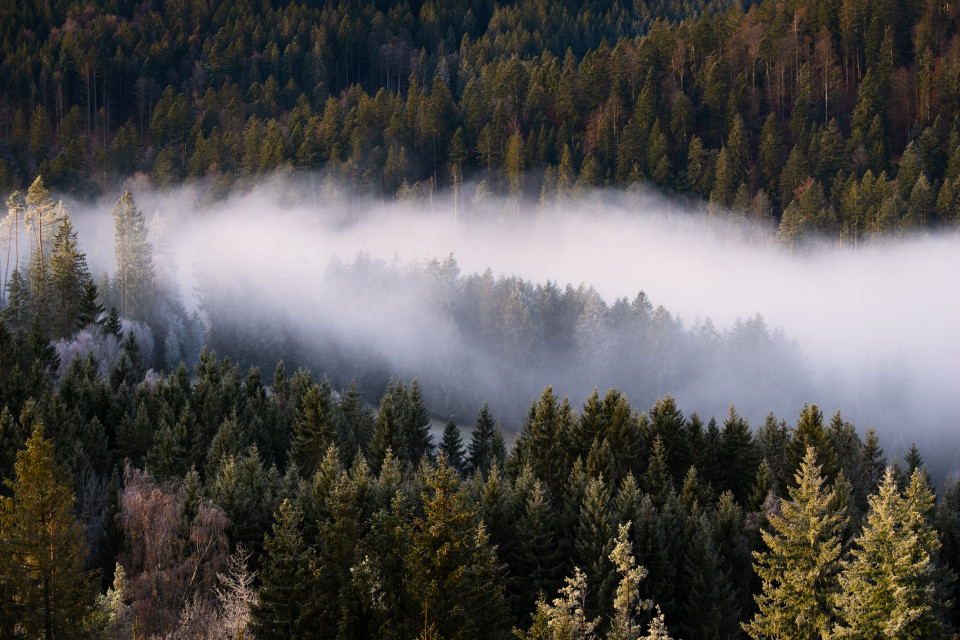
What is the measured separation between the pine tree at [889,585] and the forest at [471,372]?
17 centimetres

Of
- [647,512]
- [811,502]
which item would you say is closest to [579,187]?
[647,512]

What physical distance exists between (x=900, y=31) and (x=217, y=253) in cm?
13859

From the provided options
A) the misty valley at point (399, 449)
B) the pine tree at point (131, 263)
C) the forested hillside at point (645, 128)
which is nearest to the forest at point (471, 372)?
the misty valley at point (399, 449)

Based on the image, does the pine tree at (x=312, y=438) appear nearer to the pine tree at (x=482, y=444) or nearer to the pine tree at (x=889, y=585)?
the pine tree at (x=482, y=444)

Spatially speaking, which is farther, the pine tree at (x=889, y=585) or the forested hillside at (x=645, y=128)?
the forested hillside at (x=645, y=128)

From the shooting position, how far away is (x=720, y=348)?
11500 centimetres

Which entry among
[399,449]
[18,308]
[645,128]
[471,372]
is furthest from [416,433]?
[645,128]

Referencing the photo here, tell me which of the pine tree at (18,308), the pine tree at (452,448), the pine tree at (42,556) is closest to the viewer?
the pine tree at (42,556)

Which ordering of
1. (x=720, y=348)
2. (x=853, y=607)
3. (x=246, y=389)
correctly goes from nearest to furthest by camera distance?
(x=853, y=607) < (x=246, y=389) < (x=720, y=348)

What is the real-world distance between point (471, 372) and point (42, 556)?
273ft

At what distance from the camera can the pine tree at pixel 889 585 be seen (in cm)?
3362

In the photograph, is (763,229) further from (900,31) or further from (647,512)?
(647,512)

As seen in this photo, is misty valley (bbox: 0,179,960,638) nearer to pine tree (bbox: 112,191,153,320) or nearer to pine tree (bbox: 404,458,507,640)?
pine tree (bbox: 404,458,507,640)

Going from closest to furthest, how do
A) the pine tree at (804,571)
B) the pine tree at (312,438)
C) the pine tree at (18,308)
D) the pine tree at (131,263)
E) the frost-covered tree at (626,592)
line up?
the frost-covered tree at (626,592), the pine tree at (804,571), the pine tree at (312,438), the pine tree at (18,308), the pine tree at (131,263)
